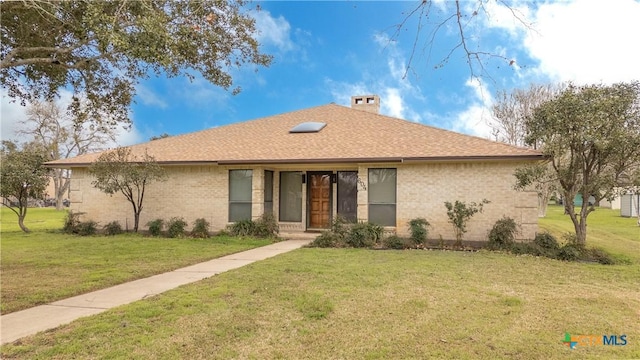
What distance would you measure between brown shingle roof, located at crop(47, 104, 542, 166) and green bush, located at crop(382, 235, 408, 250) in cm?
248

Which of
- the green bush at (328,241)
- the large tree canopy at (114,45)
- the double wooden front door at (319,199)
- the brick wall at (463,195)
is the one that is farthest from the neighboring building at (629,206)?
the large tree canopy at (114,45)

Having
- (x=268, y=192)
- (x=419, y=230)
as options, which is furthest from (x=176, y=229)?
(x=419, y=230)

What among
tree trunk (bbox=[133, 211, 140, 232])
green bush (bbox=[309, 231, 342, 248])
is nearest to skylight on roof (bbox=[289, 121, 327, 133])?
green bush (bbox=[309, 231, 342, 248])

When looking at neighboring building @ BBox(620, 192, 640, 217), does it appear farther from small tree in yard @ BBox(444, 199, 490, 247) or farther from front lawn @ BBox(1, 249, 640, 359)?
front lawn @ BBox(1, 249, 640, 359)

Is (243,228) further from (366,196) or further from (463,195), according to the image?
(463,195)

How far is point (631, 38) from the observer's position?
3643 mm

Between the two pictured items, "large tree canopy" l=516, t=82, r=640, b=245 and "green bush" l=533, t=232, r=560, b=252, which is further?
"green bush" l=533, t=232, r=560, b=252

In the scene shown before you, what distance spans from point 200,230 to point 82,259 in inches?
194

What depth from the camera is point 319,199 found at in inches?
619

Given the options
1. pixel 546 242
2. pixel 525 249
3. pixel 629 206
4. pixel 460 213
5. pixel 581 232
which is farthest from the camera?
pixel 629 206

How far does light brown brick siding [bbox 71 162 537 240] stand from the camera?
40.1ft

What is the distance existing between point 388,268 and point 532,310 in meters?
3.25

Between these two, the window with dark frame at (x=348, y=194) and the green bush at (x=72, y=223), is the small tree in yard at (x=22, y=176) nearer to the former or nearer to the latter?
the green bush at (x=72, y=223)

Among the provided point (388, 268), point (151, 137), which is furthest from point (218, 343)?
→ point (151, 137)
